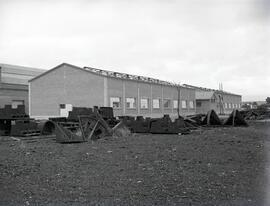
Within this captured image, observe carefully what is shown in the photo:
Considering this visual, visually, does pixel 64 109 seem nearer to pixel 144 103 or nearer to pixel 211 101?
pixel 144 103

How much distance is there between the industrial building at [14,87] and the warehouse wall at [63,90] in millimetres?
5159

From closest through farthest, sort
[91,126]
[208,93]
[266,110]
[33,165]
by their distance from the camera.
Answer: [33,165], [91,126], [266,110], [208,93]

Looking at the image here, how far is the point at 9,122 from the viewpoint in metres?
17.8

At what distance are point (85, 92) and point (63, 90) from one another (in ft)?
10.9

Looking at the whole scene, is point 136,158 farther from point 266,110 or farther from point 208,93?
point 208,93

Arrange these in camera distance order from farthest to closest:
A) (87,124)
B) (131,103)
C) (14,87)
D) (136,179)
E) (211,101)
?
(211,101) → (14,87) → (131,103) → (87,124) → (136,179)

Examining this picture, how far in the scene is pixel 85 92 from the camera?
35094 millimetres

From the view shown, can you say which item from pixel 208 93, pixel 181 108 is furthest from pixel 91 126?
pixel 208 93

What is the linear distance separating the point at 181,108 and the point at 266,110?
1536 centimetres

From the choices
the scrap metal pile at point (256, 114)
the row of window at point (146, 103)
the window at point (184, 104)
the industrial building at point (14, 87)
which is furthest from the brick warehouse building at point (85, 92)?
the scrap metal pile at point (256, 114)

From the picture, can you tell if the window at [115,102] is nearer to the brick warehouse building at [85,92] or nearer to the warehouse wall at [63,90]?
the brick warehouse building at [85,92]

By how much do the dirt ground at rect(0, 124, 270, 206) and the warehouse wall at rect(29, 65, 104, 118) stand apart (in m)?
25.9

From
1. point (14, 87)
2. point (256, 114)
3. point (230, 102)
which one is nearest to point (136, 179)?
point (256, 114)

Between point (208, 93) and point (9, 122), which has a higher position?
point (208, 93)
